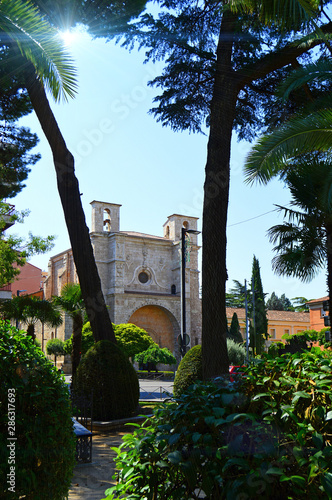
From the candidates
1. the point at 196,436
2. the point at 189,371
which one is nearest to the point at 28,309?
the point at 189,371

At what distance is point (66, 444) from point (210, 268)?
505 cm

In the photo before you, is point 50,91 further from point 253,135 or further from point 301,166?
point 301,166

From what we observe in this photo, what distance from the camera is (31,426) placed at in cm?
Answer: 328

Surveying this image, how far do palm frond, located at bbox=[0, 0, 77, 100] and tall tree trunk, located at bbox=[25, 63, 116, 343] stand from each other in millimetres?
4548

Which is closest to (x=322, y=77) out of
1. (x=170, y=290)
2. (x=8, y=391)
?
(x=8, y=391)

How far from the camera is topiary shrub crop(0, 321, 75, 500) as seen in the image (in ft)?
10.3

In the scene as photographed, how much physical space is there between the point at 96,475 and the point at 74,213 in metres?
6.53

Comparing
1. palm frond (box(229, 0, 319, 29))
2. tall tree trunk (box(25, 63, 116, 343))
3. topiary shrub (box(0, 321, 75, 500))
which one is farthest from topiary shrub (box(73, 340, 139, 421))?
palm frond (box(229, 0, 319, 29))

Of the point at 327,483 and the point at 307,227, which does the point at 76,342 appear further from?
the point at 327,483

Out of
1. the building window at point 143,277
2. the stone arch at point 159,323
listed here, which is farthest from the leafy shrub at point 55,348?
the building window at point 143,277

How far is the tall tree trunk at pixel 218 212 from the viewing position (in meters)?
7.98

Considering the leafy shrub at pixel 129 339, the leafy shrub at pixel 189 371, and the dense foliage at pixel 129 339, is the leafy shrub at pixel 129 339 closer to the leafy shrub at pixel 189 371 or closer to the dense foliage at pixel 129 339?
the dense foliage at pixel 129 339

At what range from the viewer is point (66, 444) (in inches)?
140

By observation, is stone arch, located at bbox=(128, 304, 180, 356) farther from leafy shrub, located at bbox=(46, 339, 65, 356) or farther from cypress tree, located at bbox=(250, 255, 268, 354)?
cypress tree, located at bbox=(250, 255, 268, 354)
